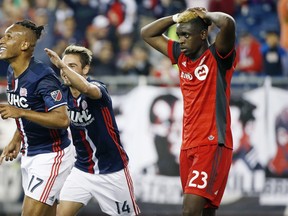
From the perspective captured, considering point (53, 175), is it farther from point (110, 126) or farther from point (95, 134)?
point (110, 126)

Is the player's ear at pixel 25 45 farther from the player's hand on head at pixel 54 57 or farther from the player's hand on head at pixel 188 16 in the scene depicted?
the player's hand on head at pixel 188 16

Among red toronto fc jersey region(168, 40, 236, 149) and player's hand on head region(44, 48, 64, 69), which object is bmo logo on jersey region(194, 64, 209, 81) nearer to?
red toronto fc jersey region(168, 40, 236, 149)

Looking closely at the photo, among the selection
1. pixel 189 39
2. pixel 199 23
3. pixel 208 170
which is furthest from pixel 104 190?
pixel 199 23

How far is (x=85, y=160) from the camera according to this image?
31.5ft

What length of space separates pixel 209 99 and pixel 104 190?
5.63ft

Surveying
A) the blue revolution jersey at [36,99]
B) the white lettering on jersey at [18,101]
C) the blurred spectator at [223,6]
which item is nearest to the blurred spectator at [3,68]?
the blurred spectator at [223,6]

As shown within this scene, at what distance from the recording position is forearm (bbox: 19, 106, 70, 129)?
8500 millimetres

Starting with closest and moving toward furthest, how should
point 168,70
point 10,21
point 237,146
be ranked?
1. point 237,146
2. point 168,70
3. point 10,21

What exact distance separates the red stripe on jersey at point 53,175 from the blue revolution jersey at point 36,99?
0.25ft

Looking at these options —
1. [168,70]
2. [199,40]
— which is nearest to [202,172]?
[199,40]

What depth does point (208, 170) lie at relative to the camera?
867 cm

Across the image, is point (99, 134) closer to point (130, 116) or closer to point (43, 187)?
point (43, 187)

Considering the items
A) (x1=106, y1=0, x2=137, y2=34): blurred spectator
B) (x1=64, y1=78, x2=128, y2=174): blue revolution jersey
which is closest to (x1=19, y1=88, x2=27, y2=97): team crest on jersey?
(x1=64, y1=78, x2=128, y2=174): blue revolution jersey

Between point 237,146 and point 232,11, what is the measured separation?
437 centimetres
